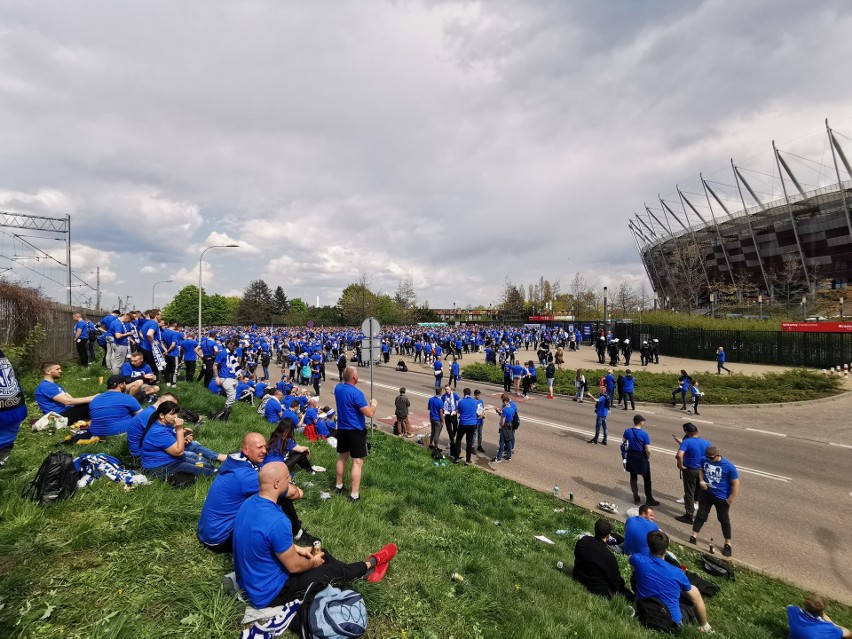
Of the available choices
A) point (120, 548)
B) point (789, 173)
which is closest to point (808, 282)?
point (789, 173)

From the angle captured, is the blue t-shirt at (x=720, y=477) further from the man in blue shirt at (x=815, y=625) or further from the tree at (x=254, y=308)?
the tree at (x=254, y=308)

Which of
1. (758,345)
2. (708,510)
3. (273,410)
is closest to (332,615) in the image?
(708,510)

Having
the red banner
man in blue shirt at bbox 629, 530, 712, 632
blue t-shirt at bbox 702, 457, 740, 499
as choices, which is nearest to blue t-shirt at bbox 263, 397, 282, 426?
man in blue shirt at bbox 629, 530, 712, 632

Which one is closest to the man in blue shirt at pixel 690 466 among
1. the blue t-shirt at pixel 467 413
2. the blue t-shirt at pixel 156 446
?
the blue t-shirt at pixel 467 413

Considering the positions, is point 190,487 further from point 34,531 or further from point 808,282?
point 808,282

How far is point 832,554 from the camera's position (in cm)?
662

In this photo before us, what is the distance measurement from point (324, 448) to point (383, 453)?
1582mm

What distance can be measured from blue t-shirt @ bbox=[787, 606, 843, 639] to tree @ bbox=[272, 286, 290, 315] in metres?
105

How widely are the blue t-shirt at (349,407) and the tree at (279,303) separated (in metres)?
101

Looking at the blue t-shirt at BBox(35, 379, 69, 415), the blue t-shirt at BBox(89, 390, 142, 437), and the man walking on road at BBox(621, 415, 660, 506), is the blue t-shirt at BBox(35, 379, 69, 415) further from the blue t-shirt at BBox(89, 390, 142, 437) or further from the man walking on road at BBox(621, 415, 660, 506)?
the man walking on road at BBox(621, 415, 660, 506)

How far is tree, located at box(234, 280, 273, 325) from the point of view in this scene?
96062 millimetres

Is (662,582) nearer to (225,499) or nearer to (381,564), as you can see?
(381,564)

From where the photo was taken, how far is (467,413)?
10836 millimetres

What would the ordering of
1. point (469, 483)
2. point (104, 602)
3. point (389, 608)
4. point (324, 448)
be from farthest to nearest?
1. point (324, 448)
2. point (469, 483)
3. point (389, 608)
4. point (104, 602)
